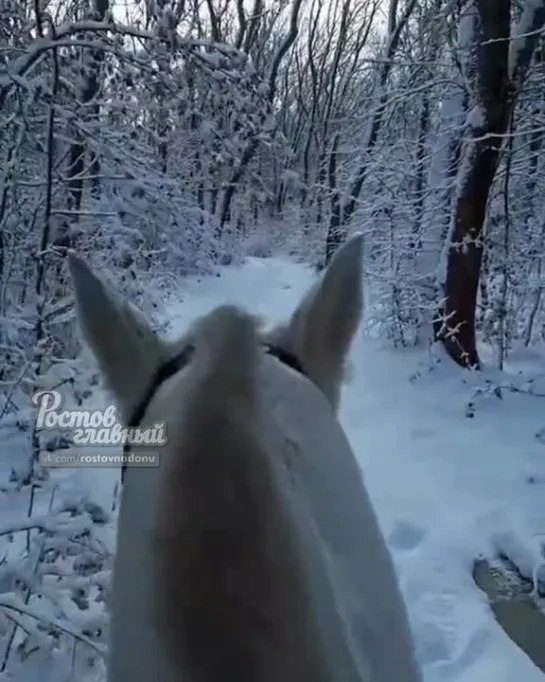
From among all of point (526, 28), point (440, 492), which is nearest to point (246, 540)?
point (440, 492)

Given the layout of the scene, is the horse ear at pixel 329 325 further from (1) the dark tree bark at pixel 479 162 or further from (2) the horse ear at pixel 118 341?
(1) the dark tree bark at pixel 479 162

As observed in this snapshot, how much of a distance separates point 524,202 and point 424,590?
5.46 metres

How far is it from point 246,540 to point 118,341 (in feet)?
0.96

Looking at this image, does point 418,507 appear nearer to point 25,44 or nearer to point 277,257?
point 25,44

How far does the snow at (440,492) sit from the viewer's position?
2660 mm

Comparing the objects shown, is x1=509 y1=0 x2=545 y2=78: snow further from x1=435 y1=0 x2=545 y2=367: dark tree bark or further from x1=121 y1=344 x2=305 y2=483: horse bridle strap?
x1=121 y1=344 x2=305 y2=483: horse bridle strap

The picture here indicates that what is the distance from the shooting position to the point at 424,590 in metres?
3.23

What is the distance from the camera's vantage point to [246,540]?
398 mm

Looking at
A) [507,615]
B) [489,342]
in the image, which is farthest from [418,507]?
[489,342]

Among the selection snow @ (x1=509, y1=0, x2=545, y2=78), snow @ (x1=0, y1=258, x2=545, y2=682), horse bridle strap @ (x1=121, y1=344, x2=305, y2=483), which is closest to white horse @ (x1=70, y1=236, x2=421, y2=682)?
horse bridle strap @ (x1=121, y1=344, x2=305, y2=483)

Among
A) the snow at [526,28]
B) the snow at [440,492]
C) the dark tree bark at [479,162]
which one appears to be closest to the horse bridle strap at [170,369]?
the snow at [440,492]

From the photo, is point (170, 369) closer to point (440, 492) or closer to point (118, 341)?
point (118, 341)

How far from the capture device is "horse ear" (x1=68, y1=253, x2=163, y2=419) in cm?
63

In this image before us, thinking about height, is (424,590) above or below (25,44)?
below
